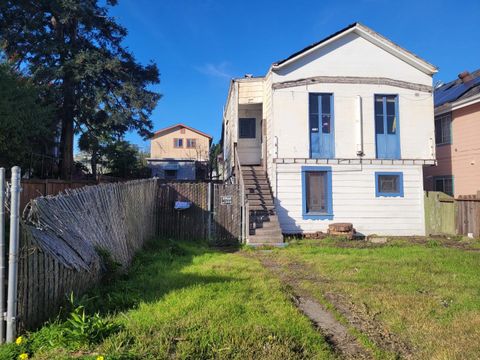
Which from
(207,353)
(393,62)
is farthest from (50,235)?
(393,62)

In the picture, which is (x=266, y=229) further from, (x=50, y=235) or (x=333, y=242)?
(x=50, y=235)

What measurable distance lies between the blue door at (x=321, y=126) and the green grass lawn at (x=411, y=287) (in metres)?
4.19

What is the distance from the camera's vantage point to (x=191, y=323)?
443 centimetres

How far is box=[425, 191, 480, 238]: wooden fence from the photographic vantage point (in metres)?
12.9

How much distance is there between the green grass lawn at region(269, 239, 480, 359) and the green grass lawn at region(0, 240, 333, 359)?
1123 millimetres

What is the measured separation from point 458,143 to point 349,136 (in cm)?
533

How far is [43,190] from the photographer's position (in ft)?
41.7

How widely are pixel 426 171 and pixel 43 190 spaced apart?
1628cm

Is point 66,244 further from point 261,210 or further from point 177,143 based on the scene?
point 177,143

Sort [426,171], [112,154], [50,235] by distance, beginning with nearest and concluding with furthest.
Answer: [50,235] < [426,171] < [112,154]

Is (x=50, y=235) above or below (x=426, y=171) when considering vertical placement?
below

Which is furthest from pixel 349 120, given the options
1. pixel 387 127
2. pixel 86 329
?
pixel 86 329

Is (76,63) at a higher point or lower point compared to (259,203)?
higher

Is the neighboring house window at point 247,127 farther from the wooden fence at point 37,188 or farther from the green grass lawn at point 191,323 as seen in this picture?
the green grass lawn at point 191,323
